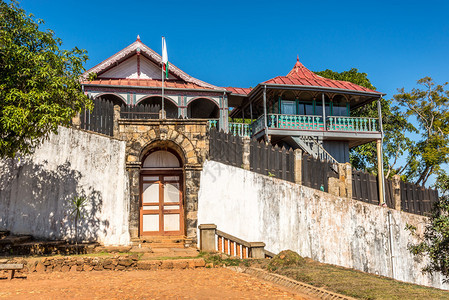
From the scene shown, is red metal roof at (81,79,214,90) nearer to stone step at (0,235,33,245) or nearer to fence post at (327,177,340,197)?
fence post at (327,177,340,197)

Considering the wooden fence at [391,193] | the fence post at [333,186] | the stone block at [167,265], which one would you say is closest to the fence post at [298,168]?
the fence post at [333,186]

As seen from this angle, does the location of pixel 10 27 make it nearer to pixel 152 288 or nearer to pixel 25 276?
pixel 25 276

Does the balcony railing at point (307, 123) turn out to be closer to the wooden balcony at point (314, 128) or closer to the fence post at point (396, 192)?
the wooden balcony at point (314, 128)

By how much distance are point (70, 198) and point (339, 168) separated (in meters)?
9.41

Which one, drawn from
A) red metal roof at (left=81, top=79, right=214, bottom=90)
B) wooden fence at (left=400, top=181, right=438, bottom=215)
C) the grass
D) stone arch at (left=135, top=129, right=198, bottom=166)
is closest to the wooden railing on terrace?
stone arch at (left=135, top=129, right=198, bottom=166)

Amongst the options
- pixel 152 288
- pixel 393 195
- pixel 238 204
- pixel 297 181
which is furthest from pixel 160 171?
pixel 393 195

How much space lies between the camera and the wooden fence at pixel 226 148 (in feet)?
44.2

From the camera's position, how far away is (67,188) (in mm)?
12484

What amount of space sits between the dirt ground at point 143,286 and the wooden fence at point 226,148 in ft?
15.8

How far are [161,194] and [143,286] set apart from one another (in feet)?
20.6

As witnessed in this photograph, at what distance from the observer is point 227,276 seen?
873 centimetres

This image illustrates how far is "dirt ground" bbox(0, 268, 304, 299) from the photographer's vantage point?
22.5 ft

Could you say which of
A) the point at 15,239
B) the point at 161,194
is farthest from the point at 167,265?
the point at 15,239

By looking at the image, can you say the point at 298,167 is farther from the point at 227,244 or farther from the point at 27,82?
the point at 27,82
